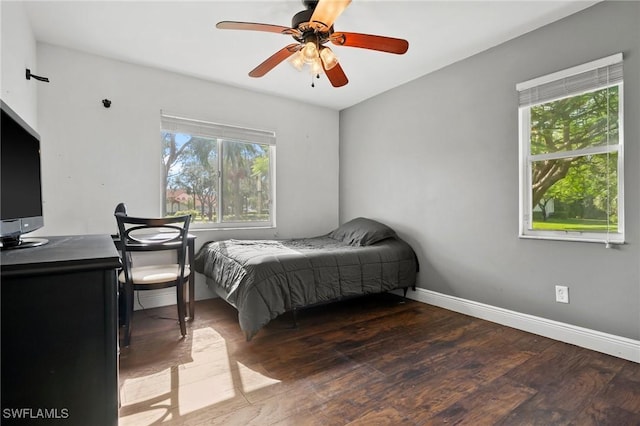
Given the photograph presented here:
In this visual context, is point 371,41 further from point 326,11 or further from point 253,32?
point 253,32

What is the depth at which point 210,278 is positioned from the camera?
310 cm

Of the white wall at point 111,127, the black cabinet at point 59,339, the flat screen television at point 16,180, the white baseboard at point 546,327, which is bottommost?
the white baseboard at point 546,327

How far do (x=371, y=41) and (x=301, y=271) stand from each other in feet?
5.65

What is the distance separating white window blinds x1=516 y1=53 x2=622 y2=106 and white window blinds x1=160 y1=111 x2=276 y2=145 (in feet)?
8.75

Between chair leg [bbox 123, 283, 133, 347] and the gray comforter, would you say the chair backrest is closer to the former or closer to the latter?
chair leg [bbox 123, 283, 133, 347]

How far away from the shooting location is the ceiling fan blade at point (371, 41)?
196 centimetres

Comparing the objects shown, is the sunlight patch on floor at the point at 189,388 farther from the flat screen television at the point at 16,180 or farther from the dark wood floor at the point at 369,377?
the flat screen television at the point at 16,180

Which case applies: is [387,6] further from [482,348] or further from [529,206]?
[482,348]

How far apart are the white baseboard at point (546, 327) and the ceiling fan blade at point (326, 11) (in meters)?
2.60

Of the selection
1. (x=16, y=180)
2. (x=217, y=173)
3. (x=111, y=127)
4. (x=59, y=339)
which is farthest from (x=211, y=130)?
(x=59, y=339)

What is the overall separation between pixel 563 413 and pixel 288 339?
1660mm

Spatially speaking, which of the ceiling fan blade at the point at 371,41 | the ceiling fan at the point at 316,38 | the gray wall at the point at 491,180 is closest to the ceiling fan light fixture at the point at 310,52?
the ceiling fan at the point at 316,38
